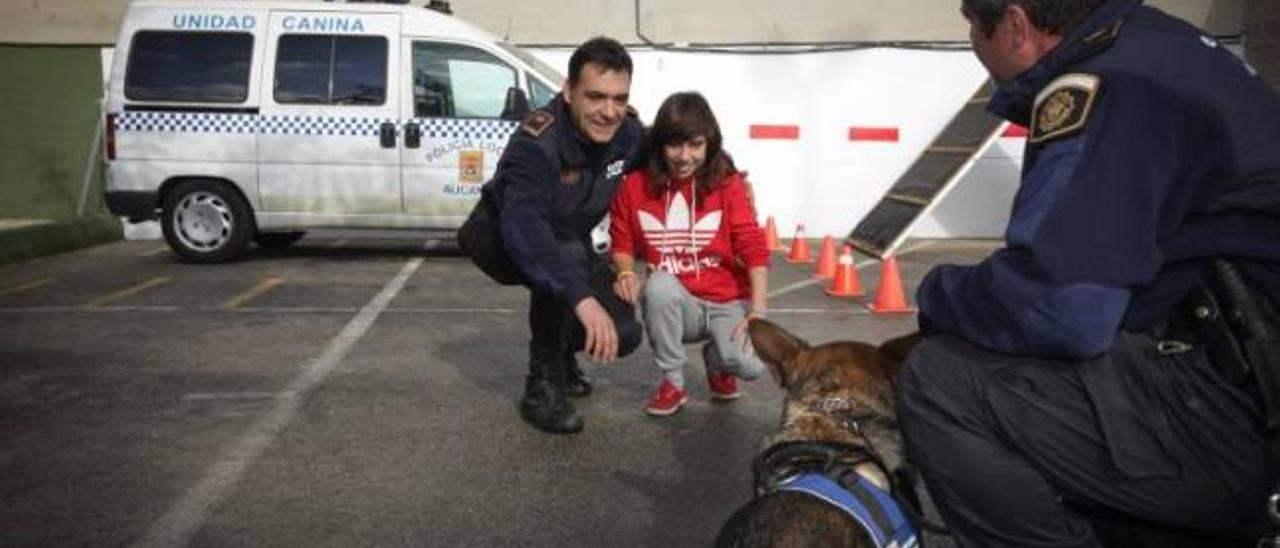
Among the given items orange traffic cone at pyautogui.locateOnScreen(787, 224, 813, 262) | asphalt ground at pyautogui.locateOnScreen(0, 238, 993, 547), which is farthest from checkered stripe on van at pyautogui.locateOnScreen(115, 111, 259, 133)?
orange traffic cone at pyautogui.locateOnScreen(787, 224, 813, 262)

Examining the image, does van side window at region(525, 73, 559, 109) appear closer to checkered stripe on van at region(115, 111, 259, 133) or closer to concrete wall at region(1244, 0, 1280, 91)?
checkered stripe on van at region(115, 111, 259, 133)

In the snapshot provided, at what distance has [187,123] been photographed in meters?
9.24

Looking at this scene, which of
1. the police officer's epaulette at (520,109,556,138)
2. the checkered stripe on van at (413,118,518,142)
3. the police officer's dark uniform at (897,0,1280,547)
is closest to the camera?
the police officer's dark uniform at (897,0,1280,547)

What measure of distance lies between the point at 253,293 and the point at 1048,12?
6.92 meters

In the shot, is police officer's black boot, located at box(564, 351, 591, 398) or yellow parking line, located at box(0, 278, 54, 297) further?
yellow parking line, located at box(0, 278, 54, 297)

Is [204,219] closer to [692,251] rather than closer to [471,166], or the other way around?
[471,166]

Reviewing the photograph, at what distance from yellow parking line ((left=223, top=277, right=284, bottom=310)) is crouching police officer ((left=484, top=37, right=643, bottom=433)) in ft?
11.6

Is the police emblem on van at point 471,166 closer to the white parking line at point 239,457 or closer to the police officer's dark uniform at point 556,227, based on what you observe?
the white parking line at point 239,457

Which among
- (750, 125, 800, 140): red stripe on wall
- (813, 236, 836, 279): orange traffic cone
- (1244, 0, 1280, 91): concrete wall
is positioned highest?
(1244, 0, 1280, 91): concrete wall

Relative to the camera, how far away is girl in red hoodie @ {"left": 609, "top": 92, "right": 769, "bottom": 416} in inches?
164

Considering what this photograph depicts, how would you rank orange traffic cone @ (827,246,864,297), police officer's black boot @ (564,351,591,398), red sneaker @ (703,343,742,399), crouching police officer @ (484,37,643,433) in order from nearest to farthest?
1. crouching police officer @ (484,37,643,433)
2. red sneaker @ (703,343,742,399)
3. police officer's black boot @ (564,351,591,398)
4. orange traffic cone @ (827,246,864,297)

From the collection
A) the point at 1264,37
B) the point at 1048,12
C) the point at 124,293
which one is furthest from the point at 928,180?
the point at 1048,12

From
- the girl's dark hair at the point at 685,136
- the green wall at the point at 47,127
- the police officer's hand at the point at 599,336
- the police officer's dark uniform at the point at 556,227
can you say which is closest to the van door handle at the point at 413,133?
the police officer's dark uniform at the point at 556,227

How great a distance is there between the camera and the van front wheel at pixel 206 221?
30.5 ft
